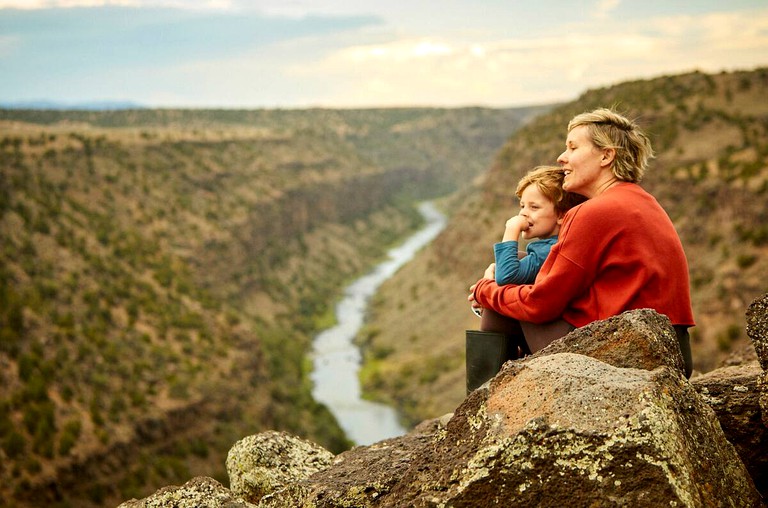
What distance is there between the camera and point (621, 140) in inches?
202

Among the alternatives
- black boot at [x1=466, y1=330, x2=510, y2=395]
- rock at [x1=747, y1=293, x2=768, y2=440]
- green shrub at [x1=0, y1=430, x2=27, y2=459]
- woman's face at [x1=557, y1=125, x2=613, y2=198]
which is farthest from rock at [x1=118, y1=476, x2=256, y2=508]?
green shrub at [x1=0, y1=430, x2=27, y2=459]

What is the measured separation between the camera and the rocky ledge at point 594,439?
3.66 metres

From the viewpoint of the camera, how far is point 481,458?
13.0 ft

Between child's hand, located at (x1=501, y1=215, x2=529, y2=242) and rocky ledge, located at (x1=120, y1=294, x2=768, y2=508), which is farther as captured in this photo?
child's hand, located at (x1=501, y1=215, x2=529, y2=242)

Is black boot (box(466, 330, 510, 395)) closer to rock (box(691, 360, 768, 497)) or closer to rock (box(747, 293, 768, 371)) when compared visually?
rock (box(691, 360, 768, 497))

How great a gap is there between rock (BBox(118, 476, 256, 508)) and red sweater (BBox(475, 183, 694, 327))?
2714mm

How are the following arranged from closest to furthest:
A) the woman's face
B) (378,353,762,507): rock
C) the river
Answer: (378,353,762,507): rock → the woman's face → the river

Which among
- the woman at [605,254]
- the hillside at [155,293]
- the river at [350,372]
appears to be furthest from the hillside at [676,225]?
the woman at [605,254]

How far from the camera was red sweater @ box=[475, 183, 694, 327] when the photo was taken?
16.0ft

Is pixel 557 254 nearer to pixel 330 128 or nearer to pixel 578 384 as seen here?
pixel 578 384

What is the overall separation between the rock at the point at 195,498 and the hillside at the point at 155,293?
780 inches

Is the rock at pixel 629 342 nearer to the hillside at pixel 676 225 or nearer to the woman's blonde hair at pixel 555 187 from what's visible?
the woman's blonde hair at pixel 555 187


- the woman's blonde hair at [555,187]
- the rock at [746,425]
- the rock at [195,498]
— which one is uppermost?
the woman's blonde hair at [555,187]

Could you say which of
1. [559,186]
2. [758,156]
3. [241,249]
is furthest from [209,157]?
[559,186]
